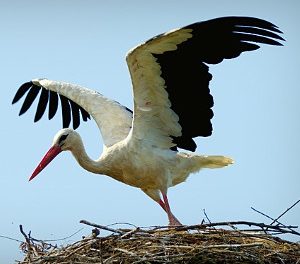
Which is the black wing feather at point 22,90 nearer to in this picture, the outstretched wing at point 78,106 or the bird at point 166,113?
the outstretched wing at point 78,106

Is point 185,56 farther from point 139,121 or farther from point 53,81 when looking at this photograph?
point 53,81

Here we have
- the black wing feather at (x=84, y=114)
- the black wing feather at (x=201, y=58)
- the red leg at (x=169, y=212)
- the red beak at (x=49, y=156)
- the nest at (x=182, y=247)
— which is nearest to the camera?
the nest at (x=182, y=247)

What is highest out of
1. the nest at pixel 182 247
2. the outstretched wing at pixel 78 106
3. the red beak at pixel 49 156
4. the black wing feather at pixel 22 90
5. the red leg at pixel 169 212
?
the black wing feather at pixel 22 90

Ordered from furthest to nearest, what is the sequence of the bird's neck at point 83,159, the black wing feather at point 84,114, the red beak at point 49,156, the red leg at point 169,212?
the black wing feather at point 84,114
the red beak at point 49,156
the bird's neck at point 83,159
the red leg at point 169,212

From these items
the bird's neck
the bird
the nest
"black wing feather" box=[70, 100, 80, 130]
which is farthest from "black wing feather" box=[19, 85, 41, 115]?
the nest

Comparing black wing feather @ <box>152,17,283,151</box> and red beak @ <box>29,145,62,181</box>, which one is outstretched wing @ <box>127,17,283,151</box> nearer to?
black wing feather @ <box>152,17,283,151</box>

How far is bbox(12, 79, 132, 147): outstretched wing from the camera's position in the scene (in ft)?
35.2

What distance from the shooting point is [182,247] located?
→ 7863 millimetres

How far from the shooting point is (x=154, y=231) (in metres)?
8.22

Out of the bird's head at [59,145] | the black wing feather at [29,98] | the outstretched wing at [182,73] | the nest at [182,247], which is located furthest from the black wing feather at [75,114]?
the nest at [182,247]

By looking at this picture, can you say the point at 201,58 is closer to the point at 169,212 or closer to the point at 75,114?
the point at 169,212

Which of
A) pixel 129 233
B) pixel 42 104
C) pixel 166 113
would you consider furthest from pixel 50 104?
pixel 129 233

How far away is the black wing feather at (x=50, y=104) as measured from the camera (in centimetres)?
1176

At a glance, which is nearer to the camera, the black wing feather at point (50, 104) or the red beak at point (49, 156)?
the red beak at point (49, 156)
